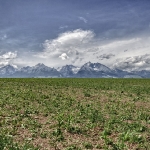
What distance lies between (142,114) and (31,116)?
9.19 meters

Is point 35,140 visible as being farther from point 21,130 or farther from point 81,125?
point 81,125

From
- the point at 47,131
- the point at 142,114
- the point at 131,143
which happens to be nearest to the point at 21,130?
the point at 47,131

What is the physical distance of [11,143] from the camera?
11.2 m

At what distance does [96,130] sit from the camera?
14.1 metres

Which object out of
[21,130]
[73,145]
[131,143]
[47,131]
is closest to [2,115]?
[21,130]

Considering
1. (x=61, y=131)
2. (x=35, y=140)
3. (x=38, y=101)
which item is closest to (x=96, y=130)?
(x=61, y=131)

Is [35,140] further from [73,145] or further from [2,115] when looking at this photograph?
[2,115]

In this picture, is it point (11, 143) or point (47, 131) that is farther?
point (47, 131)

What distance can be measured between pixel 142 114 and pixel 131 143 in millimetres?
7022

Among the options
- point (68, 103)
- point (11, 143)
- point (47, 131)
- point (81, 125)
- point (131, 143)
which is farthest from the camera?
point (68, 103)

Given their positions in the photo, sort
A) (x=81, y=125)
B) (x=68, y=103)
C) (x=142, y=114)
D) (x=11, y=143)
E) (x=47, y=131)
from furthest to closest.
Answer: (x=68, y=103)
(x=142, y=114)
(x=81, y=125)
(x=47, y=131)
(x=11, y=143)

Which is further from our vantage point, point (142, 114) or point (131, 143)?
point (142, 114)

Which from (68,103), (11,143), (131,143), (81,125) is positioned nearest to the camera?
(11,143)

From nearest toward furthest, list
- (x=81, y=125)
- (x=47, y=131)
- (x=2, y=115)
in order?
(x=47, y=131) → (x=81, y=125) → (x=2, y=115)
